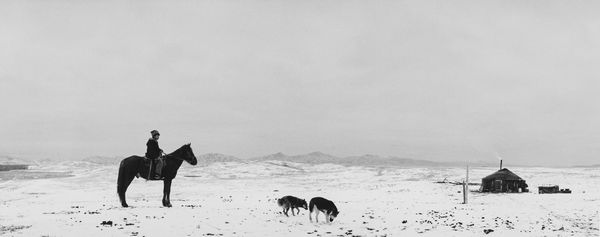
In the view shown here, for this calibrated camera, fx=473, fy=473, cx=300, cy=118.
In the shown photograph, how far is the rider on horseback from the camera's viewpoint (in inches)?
897

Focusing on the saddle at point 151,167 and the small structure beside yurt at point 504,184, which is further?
the small structure beside yurt at point 504,184

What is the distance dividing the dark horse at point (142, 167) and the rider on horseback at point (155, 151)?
13.4 inches

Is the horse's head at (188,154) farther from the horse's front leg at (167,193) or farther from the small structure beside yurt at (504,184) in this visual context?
the small structure beside yurt at (504,184)

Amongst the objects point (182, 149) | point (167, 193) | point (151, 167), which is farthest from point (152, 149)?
point (167, 193)

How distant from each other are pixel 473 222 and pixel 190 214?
13.0 meters

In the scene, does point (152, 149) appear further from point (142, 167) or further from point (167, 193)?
point (167, 193)

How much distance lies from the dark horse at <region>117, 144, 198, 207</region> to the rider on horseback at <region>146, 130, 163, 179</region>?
339 millimetres

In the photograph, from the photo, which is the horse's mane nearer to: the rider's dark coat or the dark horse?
the dark horse

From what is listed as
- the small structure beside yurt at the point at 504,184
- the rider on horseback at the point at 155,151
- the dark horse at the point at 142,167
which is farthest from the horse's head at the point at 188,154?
the small structure beside yurt at the point at 504,184

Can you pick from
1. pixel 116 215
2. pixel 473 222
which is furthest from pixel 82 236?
pixel 473 222

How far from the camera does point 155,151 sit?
75.4 ft

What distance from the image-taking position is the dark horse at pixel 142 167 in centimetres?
2284

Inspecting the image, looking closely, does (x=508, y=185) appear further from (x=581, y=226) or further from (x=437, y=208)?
(x=581, y=226)

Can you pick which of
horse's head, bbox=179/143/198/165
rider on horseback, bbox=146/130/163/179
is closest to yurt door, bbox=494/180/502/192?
horse's head, bbox=179/143/198/165
